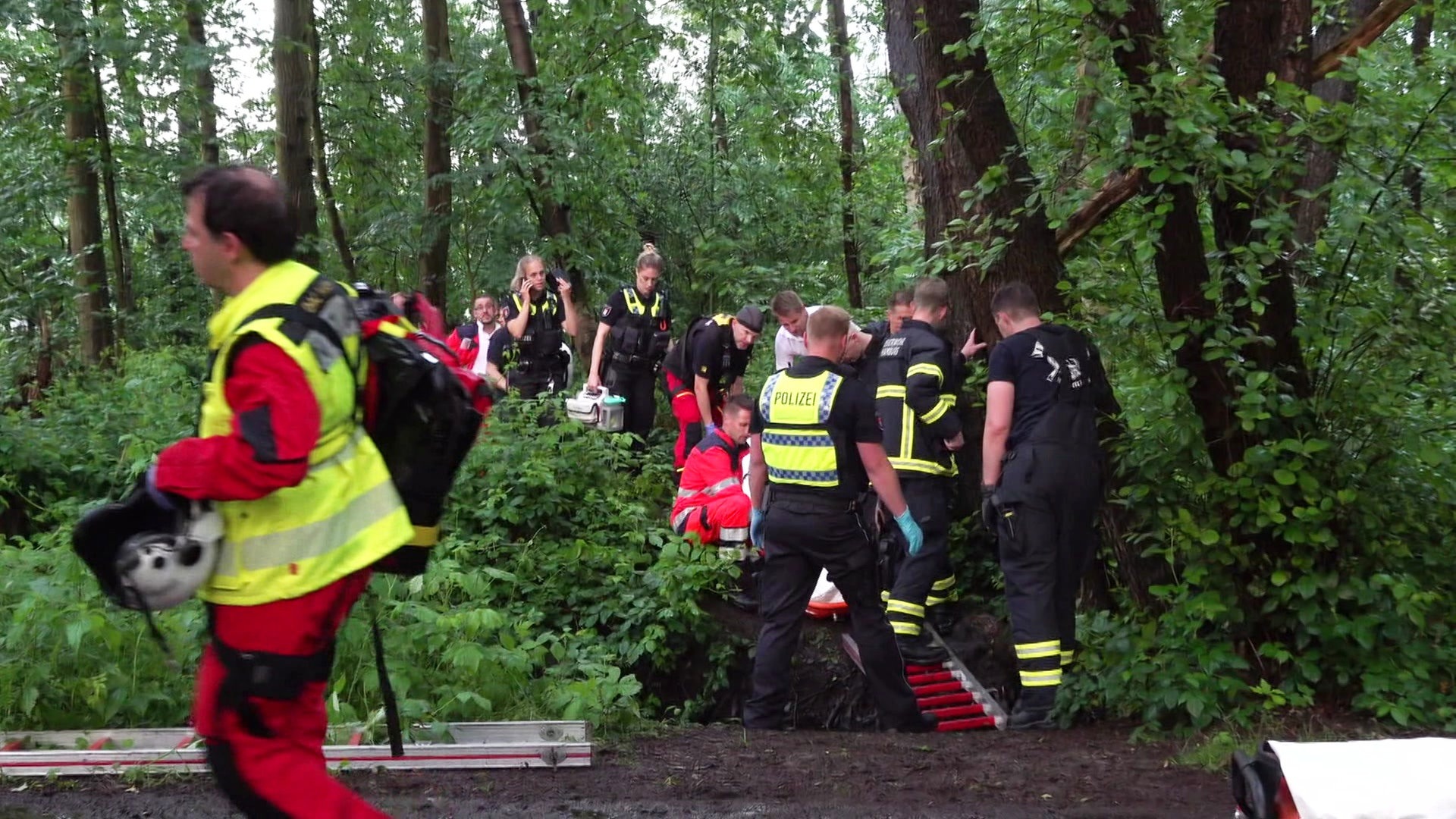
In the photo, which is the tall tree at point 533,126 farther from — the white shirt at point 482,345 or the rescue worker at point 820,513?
the rescue worker at point 820,513

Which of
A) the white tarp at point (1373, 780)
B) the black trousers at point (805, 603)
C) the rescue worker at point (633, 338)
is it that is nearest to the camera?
the white tarp at point (1373, 780)

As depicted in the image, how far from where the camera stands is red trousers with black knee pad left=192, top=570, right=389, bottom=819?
3111 mm

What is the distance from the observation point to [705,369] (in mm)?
10766

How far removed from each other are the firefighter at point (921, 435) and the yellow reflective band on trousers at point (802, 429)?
1.26m

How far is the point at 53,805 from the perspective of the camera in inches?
181

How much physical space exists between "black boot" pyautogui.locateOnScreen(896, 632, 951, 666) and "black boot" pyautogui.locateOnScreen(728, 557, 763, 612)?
0.97 meters

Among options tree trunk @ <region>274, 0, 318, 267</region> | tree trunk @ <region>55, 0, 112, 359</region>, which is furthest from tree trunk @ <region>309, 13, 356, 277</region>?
tree trunk @ <region>274, 0, 318, 267</region>

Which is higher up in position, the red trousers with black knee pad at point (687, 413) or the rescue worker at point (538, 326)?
the rescue worker at point (538, 326)

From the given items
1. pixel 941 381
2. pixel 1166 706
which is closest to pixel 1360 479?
pixel 1166 706

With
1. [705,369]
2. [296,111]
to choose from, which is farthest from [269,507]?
[296,111]

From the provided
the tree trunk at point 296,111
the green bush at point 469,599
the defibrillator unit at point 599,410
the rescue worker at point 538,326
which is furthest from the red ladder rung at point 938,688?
the tree trunk at point 296,111

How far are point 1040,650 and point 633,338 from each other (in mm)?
5580

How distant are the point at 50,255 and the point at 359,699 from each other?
488 inches

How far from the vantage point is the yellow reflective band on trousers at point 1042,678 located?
683cm
